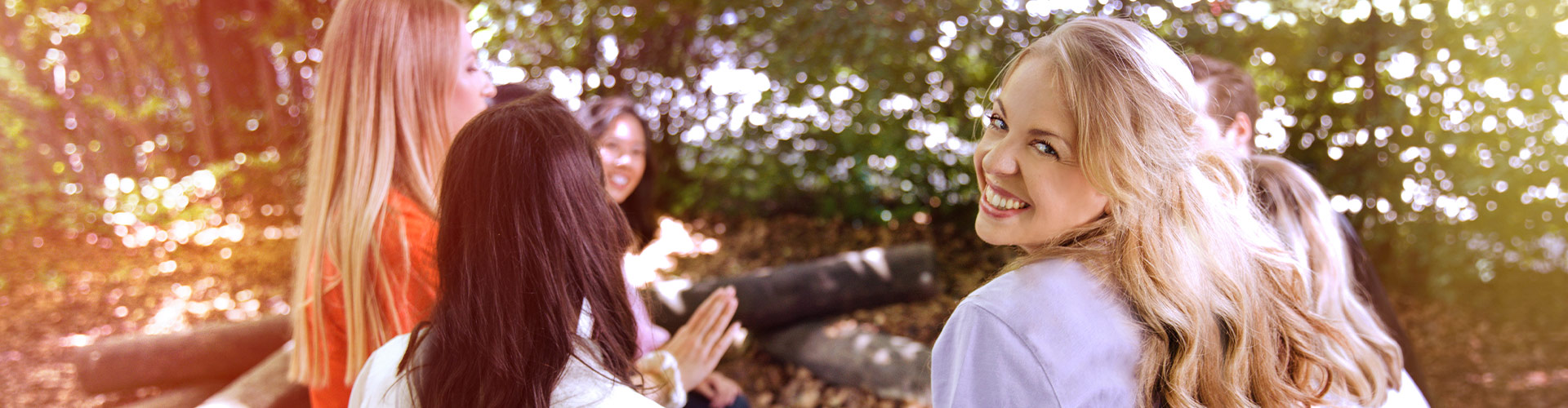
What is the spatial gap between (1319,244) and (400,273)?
78.6 inches

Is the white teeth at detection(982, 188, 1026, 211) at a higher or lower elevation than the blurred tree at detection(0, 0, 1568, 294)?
higher

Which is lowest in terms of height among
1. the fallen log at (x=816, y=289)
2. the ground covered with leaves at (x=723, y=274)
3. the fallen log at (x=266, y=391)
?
the ground covered with leaves at (x=723, y=274)

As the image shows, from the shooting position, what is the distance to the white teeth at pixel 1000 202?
120 centimetres

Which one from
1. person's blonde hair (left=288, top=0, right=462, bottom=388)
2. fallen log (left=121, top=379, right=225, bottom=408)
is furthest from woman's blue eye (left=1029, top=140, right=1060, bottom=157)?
fallen log (left=121, top=379, right=225, bottom=408)

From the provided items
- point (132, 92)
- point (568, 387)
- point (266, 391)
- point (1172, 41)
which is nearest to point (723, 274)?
point (266, 391)

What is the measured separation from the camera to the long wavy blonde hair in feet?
3.61

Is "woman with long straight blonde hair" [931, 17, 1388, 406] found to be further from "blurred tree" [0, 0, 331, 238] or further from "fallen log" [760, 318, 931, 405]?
"blurred tree" [0, 0, 331, 238]

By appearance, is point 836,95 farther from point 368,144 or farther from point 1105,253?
point 1105,253

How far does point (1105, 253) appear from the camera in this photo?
1.15m

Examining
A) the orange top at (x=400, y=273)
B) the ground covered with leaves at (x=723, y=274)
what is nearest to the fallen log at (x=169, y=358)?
the ground covered with leaves at (x=723, y=274)

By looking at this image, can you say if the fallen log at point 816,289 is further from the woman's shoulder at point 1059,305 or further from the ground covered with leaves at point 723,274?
the woman's shoulder at point 1059,305

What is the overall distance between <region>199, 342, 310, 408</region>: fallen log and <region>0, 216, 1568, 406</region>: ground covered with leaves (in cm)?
98

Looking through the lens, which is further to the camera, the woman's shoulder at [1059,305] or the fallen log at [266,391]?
the fallen log at [266,391]

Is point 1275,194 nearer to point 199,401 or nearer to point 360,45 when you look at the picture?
point 360,45
